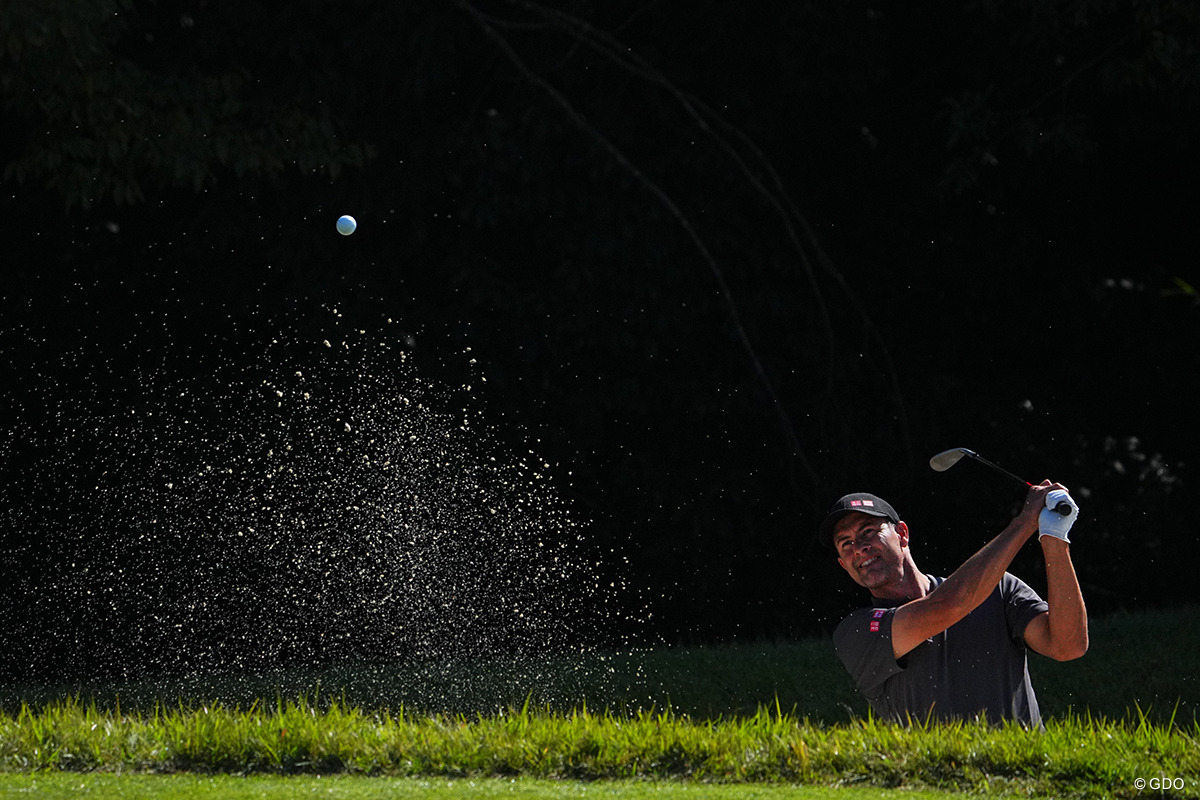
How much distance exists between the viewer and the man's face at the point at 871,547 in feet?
13.1

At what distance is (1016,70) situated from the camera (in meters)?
10.1

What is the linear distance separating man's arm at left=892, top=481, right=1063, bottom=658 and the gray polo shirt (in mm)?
116

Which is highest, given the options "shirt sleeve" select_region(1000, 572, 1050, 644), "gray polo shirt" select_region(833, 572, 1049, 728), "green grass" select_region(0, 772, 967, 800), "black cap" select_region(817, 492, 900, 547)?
"black cap" select_region(817, 492, 900, 547)

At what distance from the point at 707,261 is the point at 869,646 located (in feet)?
20.3

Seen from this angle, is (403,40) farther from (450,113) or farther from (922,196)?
(922,196)

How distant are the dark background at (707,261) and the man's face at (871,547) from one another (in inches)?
217

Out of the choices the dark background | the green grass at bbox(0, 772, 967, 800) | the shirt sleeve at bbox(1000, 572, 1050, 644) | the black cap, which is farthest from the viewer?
the dark background

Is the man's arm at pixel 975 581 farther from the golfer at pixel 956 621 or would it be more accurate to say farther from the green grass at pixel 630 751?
the green grass at pixel 630 751

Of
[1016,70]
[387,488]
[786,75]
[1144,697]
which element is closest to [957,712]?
[1144,697]

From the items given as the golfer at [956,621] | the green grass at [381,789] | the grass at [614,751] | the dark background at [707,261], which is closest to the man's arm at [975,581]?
the golfer at [956,621]

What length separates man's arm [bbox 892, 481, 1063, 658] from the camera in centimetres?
358

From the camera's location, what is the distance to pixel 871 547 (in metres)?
4.01

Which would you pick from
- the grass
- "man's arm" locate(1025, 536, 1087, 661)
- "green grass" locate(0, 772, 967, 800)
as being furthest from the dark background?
"green grass" locate(0, 772, 967, 800)

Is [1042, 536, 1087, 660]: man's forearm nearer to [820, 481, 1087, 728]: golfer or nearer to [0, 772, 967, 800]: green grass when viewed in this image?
[820, 481, 1087, 728]: golfer
